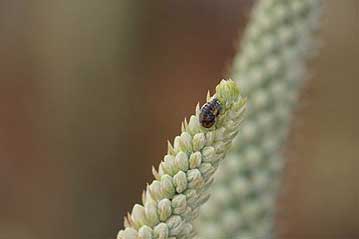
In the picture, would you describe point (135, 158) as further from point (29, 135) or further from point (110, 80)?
point (110, 80)

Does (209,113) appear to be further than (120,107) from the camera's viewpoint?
No

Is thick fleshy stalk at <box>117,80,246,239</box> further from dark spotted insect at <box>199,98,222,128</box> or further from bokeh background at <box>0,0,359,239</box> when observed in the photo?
bokeh background at <box>0,0,359,239</box>

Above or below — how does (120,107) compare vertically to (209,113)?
above

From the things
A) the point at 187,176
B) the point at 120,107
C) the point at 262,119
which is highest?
the point at 120,107

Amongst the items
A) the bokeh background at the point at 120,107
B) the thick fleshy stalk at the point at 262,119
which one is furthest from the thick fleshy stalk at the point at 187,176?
the bokeh background at the point at 120,107

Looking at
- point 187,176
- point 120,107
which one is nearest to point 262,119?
point 187,176

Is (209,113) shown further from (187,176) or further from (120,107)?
(120,107)

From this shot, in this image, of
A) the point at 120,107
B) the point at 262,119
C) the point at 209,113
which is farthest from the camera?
the point at 120,107

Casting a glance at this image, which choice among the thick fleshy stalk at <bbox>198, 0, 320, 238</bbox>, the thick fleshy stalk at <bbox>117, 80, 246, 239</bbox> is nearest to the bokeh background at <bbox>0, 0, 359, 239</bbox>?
the thick fleshy stalk at <bbox>198, 0, 320, 238</bbox>

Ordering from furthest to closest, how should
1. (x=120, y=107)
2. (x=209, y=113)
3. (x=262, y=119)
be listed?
1. (x=120, y=107)
2. (x=262, y=119)
3. (x=209, y=113)
